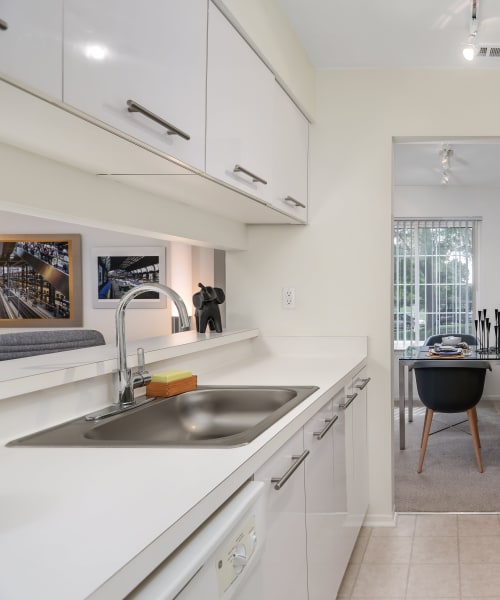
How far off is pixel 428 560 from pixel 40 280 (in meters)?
2.04

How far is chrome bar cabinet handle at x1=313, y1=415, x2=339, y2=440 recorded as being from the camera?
182cm

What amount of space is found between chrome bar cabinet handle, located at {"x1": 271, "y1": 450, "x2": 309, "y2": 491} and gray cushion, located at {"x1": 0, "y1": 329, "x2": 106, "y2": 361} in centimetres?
101

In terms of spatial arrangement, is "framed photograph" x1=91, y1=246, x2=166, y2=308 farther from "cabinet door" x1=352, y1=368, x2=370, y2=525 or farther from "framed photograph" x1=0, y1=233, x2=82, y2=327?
"cabinet door" x1=352, y1=368, x2=370, y2=525

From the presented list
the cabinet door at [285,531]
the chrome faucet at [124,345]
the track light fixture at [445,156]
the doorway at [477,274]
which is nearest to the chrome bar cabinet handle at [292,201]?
the doorway at [477,274]

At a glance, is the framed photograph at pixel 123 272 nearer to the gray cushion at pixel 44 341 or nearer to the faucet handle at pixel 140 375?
the gray cushion at pixel 44 341

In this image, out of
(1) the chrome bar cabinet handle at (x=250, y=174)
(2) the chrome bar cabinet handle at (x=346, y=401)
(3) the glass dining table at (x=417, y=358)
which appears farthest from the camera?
(3) the glass dining table at (x=417, y=358)

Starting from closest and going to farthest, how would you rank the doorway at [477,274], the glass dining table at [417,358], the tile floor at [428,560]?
the tile floor at [428,560]
the doorway at [477,274]
the glass dining table at [417,358]

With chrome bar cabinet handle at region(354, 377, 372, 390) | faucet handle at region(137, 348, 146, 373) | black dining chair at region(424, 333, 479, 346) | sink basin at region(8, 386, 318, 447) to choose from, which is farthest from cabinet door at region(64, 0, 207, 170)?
black dining chair at region(424, 333, 479, 346)

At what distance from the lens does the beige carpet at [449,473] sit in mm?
→ 3430

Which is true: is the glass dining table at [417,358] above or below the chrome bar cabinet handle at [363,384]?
below

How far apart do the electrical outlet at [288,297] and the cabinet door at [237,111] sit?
0.87m

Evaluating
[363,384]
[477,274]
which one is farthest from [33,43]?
[477,274]

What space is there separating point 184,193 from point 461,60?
1700mm

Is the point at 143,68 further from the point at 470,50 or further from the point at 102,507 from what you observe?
the point at 470,50
